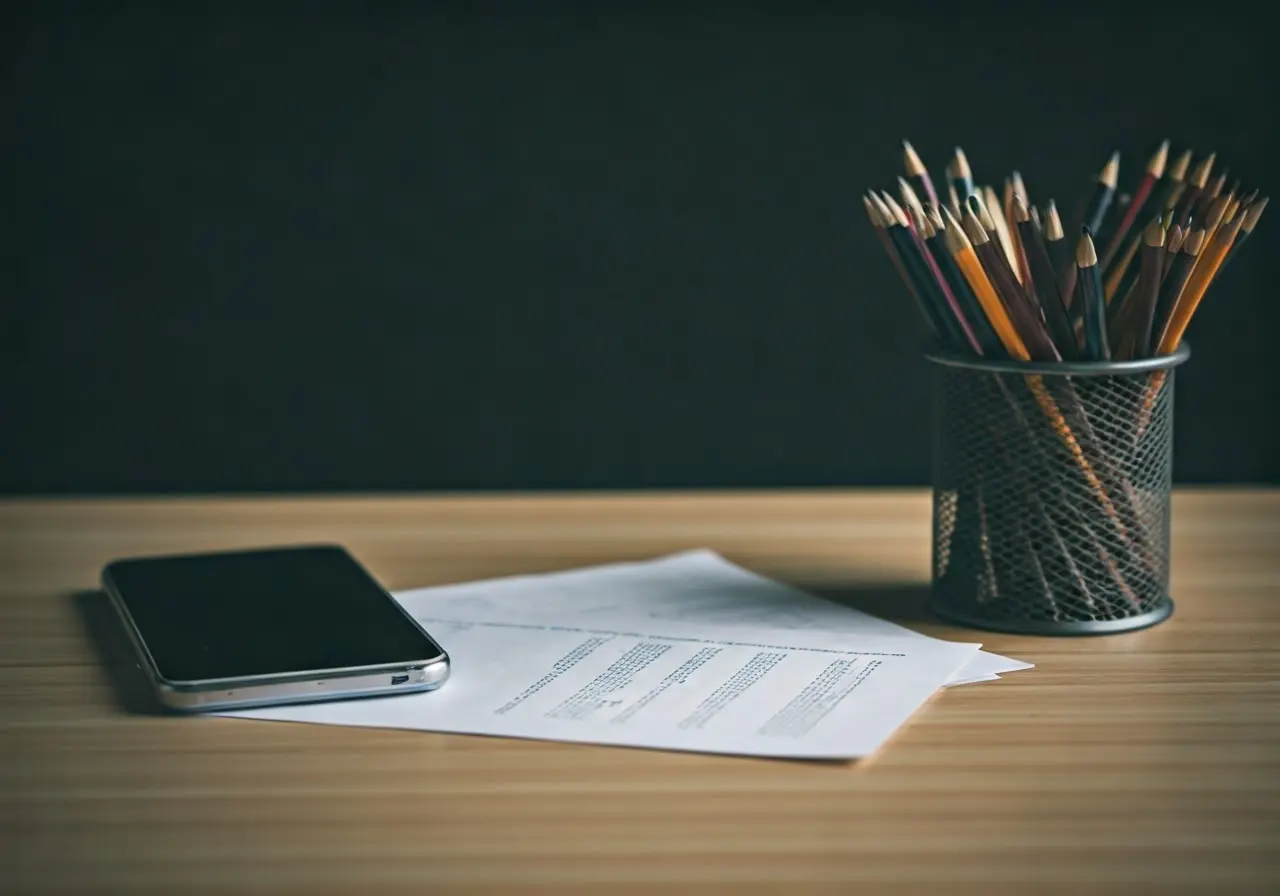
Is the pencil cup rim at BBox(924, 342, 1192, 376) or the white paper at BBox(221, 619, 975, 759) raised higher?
the pencil cup rim at BBox(924, 342, 1192, 376)

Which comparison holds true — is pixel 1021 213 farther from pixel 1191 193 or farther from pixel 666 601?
pixel 666 601

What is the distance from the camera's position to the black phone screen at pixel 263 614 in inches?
27.2

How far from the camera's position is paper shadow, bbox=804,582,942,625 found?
2.69 feet

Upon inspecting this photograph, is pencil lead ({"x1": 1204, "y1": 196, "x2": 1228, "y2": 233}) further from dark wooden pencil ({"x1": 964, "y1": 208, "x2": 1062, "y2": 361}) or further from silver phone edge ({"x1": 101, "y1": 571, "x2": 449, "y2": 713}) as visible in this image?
silver phone edge ({"x1": 101, "y1": 571, "x2": 449, "y2": 713})

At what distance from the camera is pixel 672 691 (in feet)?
2.27

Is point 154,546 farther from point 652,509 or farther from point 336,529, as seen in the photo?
point 652,509

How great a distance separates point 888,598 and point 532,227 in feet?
1.79

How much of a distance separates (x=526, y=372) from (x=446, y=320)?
0.07 metres

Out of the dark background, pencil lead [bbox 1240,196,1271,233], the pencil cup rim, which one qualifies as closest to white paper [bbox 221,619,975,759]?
the pencil cup rim

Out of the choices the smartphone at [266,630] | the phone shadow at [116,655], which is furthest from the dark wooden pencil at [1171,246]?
the phone shadow at [116,655]

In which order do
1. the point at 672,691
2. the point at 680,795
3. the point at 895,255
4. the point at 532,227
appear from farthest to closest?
the point at 532,227 → the point at 895,255 → the point at 672,691 → the point at 680,795

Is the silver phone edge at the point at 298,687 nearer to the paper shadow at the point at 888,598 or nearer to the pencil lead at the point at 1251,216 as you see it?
the paper shadow at the point at 888,598

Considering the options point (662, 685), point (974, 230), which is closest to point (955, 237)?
point (974, 230)

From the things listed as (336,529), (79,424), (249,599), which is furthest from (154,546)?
(79,424)
